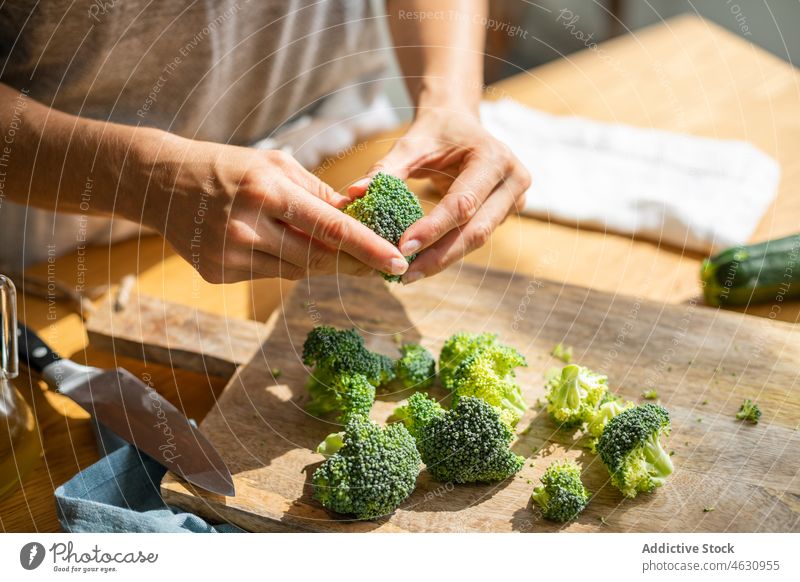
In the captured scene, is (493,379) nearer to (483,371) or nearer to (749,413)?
(483,371)

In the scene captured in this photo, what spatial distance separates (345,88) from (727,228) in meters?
1.19

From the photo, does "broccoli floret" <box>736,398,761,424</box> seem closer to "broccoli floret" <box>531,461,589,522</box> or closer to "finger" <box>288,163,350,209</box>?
"broccoli floret" <box>531,461,589,522</box>

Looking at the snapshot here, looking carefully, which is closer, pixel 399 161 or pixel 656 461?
pixel 656 461

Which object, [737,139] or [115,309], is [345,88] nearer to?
[115,309]

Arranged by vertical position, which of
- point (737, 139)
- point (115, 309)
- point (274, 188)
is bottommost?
point (115, 309)

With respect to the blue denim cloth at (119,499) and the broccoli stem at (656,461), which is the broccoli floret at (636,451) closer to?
the broccoli stem at (656,461)

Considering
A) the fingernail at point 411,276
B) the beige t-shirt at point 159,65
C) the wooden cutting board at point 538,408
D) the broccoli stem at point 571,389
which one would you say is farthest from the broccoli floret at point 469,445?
the beige t-shirt at point 159,65

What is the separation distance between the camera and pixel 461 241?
160 centimetres

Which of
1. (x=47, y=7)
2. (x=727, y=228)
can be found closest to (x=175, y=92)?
(x=47, y=7)

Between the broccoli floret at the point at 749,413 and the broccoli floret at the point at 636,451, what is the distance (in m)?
0.21

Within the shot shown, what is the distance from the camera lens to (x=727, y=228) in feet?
6.98

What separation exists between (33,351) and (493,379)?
3.12 ft

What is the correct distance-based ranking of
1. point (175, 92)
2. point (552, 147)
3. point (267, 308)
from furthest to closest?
1. point (552, 147)
2. point (267, 308)
3. point (175, 92)

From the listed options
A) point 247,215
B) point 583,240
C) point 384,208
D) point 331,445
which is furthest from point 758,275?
point 247,215
